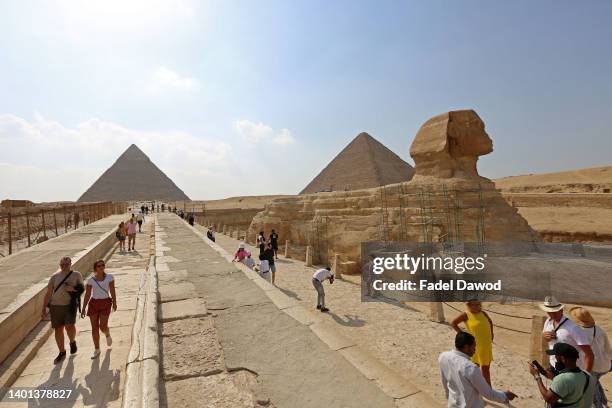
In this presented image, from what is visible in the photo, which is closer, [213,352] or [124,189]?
[213,352]

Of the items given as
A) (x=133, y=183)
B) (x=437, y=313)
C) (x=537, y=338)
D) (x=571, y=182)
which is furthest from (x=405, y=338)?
(x=133, y=183)

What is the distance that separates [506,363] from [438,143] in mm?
8815

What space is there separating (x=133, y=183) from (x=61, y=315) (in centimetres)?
7972

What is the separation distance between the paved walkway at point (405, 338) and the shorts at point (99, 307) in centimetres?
347

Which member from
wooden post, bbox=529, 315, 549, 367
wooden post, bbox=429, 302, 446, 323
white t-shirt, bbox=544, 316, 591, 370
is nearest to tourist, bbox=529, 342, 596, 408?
white t-shirt, bbox=544, 316, 591, 370

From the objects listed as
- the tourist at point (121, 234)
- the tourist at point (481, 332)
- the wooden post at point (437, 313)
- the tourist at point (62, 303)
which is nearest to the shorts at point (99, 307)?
the tourist at point (62, 303)

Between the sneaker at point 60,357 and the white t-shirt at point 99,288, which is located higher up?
the white t-shirt at point 99,288

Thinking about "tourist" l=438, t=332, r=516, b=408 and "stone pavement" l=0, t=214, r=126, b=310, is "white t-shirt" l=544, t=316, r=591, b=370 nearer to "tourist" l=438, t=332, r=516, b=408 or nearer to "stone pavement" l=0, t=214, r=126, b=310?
"tourist" l=438, t=332, r=516, b=408

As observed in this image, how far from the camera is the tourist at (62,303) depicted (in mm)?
3398

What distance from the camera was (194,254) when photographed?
9453 mm

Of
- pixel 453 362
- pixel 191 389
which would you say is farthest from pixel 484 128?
pixel 191 389

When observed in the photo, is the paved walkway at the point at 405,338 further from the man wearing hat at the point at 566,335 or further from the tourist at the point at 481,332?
the man wearing hat at the point at 566,335

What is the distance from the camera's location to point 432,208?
416 inches

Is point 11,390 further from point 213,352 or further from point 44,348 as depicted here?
point 213,352
